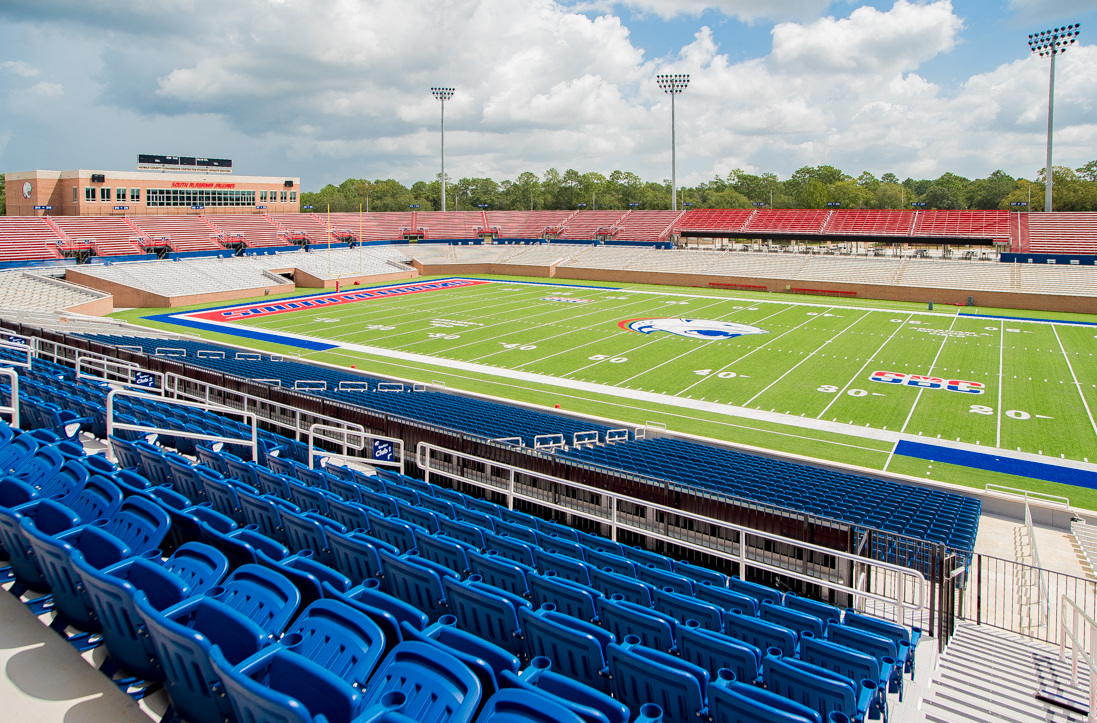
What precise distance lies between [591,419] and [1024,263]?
145 feet

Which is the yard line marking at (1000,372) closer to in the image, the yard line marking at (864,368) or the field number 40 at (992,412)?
the field number 40 at (992,412)

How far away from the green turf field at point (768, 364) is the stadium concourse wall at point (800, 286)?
2.16 m

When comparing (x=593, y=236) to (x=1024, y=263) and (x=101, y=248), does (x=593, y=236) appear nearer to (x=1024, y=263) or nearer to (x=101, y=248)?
(x=1024, y=263)

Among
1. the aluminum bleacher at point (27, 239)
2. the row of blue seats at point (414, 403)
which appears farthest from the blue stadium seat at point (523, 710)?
the aluminum bleacher at point (27, 239)

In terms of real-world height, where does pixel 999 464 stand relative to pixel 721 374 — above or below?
below

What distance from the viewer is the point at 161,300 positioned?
41.4 meters

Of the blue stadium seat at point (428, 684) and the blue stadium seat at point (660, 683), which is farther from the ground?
the blue stadium seat at point (428, 684)

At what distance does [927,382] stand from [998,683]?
21085 mm

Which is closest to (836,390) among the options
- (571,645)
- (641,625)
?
(641,625)

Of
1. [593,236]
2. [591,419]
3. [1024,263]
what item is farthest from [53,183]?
[1024,263]

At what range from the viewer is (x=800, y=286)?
51.2m

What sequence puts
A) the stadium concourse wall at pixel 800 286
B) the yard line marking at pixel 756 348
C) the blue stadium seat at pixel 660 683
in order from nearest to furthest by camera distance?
the blue stadium seat at pixel 660 683, the yard line marking at pixel 756 348, the stadium concourse wall at pixel 800 286

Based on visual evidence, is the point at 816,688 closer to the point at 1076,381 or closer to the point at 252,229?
the point at 1076,381

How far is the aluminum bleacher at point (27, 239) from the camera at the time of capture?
4478cm
